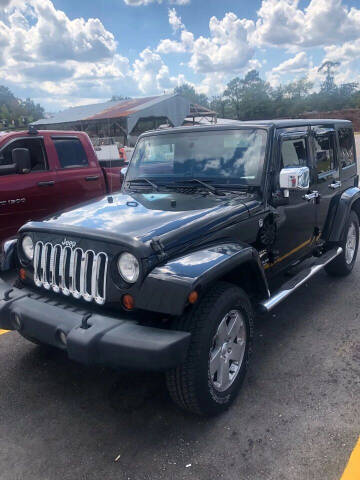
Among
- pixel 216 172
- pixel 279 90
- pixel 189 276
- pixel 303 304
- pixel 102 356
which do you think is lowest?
pixel 303 304

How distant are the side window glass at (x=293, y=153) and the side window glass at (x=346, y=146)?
120 cm

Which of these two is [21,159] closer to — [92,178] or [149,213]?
[92,178]

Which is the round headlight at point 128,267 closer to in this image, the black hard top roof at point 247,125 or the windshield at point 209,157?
the windshield at point 209,157

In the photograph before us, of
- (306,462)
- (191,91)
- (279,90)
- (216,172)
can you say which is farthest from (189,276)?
(191,91)

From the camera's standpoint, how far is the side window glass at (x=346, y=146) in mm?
5230

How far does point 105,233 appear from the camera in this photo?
275 centimetres

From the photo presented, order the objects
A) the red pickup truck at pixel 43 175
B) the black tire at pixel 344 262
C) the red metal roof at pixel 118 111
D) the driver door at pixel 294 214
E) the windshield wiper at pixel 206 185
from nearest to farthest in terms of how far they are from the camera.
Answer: the windshield wiper at pixel 206 185 → the driver door at pixel 294 214 → the black tire at pixel 344 262 → the red pickup truck at pixel 43 175 → the red metal roof at pixel 118 111

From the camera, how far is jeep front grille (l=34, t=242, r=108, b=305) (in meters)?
2.71

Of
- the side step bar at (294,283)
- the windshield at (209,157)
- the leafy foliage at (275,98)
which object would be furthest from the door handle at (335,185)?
the leafy foliage at (275,98)

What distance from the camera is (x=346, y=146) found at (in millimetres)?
5445

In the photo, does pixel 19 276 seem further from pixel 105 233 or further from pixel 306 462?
pixel 306 462

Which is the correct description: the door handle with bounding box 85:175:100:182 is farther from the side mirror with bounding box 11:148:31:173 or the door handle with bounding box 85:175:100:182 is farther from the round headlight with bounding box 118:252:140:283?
the round headlight with bounding box 118:252:140:283

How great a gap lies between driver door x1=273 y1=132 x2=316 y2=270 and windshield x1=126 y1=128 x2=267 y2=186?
0.25 metres

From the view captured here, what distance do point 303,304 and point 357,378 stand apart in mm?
1474
